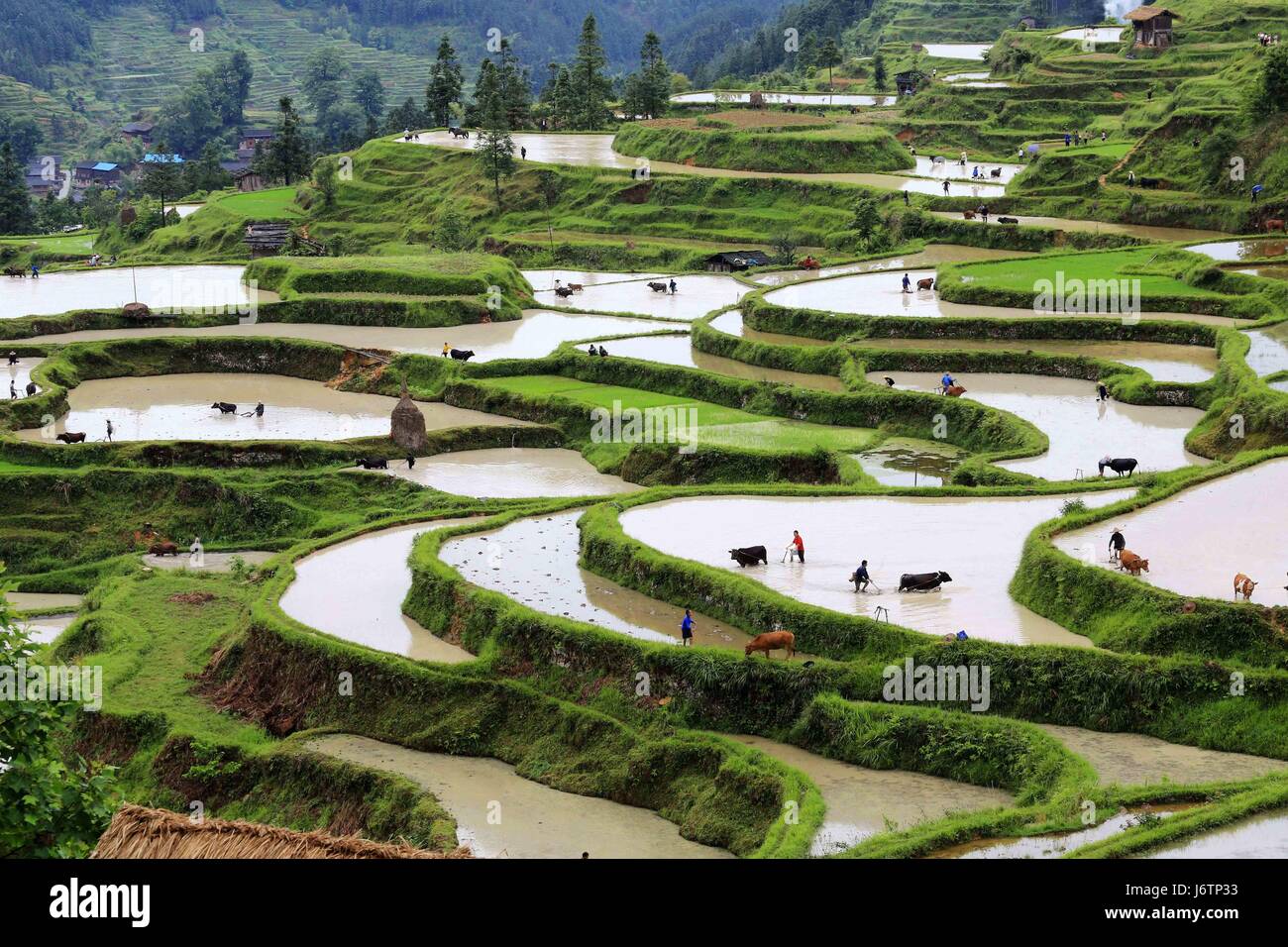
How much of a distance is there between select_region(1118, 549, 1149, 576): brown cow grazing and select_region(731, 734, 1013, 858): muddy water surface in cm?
504

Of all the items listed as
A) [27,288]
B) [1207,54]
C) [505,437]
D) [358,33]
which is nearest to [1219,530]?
[505,437]

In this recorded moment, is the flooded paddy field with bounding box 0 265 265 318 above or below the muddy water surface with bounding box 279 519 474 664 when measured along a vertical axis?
above

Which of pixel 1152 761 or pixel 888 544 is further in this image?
pixel 888 544

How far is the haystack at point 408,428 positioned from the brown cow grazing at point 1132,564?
21.2m

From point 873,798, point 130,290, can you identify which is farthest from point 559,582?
point 130,290

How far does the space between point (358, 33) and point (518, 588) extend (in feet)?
569

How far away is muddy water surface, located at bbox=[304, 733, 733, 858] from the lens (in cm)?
2091

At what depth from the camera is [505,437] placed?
4331 cm

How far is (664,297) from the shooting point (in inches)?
2400

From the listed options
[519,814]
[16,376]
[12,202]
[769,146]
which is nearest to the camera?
[519,814]

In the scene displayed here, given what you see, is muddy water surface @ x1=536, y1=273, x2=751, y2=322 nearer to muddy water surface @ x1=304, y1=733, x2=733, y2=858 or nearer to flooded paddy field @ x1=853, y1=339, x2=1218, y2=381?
flooded paddy field @ x1=853, y1=339, x2=1218, y2=381

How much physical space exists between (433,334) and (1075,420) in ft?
73.1

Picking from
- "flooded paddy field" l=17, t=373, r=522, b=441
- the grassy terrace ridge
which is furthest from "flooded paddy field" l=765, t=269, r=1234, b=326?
the grassy terrace ridge

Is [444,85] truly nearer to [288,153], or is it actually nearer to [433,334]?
[288,153]
